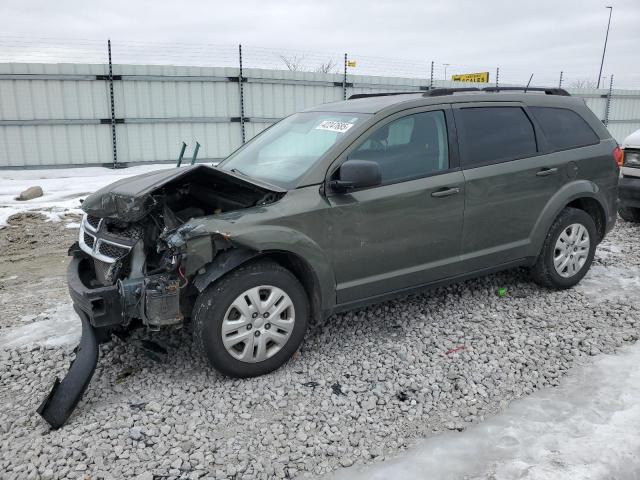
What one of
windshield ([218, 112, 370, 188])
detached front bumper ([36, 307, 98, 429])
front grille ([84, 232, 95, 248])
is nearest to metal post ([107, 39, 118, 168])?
windshield ([218, 112, 370, 188])

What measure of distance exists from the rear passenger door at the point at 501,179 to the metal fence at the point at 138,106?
1027 cm

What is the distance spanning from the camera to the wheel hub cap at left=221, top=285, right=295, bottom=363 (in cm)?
342

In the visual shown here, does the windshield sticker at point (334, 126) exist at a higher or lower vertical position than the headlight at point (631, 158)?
higher

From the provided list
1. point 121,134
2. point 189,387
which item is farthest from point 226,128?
point 189,387

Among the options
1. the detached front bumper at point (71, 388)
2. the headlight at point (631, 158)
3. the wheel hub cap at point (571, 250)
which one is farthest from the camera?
the headlight at point (631, 158)

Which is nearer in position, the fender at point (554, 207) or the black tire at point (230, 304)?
the black tire at point (230, 304)

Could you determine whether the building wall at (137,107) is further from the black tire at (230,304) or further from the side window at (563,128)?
the black tire at (230,304)

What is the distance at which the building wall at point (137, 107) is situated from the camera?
12.2 meters

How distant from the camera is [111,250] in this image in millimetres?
3600

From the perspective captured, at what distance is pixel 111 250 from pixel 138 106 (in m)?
10.4

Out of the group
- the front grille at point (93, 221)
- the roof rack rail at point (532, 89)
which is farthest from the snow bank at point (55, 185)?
the roof rack rail at point (532, 89)

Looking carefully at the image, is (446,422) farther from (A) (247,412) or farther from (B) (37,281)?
(B) (37,281)

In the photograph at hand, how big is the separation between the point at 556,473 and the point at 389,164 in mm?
2255

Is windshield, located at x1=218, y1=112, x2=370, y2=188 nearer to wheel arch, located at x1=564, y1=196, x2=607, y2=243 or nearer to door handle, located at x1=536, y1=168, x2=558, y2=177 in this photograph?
door handle, located at x1=536, y1=168, x2=558, y2=177
